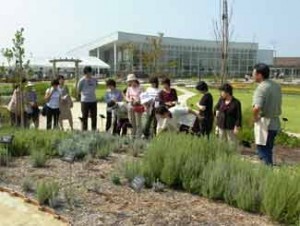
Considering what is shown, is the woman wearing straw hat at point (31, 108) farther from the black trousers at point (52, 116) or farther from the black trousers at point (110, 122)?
the black trousers at point (110, 122)

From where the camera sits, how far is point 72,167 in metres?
8.11

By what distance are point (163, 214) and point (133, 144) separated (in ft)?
11.7

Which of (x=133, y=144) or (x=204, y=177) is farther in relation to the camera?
(x=133, y=144)

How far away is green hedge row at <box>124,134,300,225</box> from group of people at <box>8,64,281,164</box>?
741 millimetres

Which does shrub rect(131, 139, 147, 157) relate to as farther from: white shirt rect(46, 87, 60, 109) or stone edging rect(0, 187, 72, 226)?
white shirt rect(46, 87, 60, 109)

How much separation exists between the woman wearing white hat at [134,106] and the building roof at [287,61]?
375 ft

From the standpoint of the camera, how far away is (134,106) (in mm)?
12219

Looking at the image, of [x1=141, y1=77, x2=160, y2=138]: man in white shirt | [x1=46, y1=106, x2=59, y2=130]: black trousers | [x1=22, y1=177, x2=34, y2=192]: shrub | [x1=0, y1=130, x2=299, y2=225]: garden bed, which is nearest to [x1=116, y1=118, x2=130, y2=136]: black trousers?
[x1=141, y1=77, x2=160, y2=138]: man in white shirt

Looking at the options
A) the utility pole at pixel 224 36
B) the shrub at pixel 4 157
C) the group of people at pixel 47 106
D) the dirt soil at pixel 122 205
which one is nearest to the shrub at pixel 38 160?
the dirt soil at pixel 122 205

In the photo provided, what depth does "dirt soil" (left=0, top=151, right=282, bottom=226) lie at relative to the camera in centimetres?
553

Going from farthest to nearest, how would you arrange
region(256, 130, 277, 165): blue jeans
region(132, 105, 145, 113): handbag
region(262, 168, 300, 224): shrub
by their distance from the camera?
region(132, 105, 145, 113): handbag → region(256, 130, 277, 165): blue jeans → region(262, 168, 300, 224): shrub

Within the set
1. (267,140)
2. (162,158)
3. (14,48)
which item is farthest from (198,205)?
(14,48)

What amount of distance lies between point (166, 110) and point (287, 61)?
413ft

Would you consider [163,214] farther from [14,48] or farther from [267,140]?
[14,48]
